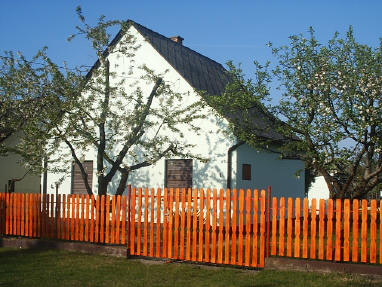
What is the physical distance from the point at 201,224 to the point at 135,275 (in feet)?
5.94

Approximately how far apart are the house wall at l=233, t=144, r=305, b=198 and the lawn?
23.8 ft

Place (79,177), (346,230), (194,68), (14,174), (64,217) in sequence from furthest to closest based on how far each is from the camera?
(14,174), (194,68), (79,177), (64,217), (346,230)

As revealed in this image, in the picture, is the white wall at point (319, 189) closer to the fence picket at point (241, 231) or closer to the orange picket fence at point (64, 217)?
the orange picket fence at point (64, 217)

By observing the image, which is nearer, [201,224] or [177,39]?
[201,224]

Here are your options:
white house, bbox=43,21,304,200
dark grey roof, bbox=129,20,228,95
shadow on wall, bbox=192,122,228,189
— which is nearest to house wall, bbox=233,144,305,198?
white house, bbox=43,21,304,200

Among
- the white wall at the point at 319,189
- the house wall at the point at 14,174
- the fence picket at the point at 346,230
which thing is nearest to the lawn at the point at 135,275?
the fence picket at the point at 346,230

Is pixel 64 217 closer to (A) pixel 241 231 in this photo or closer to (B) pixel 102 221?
(B) pixel 102 221

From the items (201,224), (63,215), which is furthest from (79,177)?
(201,224)

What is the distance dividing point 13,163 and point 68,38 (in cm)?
1611

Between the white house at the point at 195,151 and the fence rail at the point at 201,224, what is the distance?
468cm

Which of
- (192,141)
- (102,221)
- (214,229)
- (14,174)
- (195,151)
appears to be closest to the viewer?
(214,229)

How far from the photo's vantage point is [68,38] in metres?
14.9

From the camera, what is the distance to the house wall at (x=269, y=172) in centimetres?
1659

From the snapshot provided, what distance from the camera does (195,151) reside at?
1667cm
